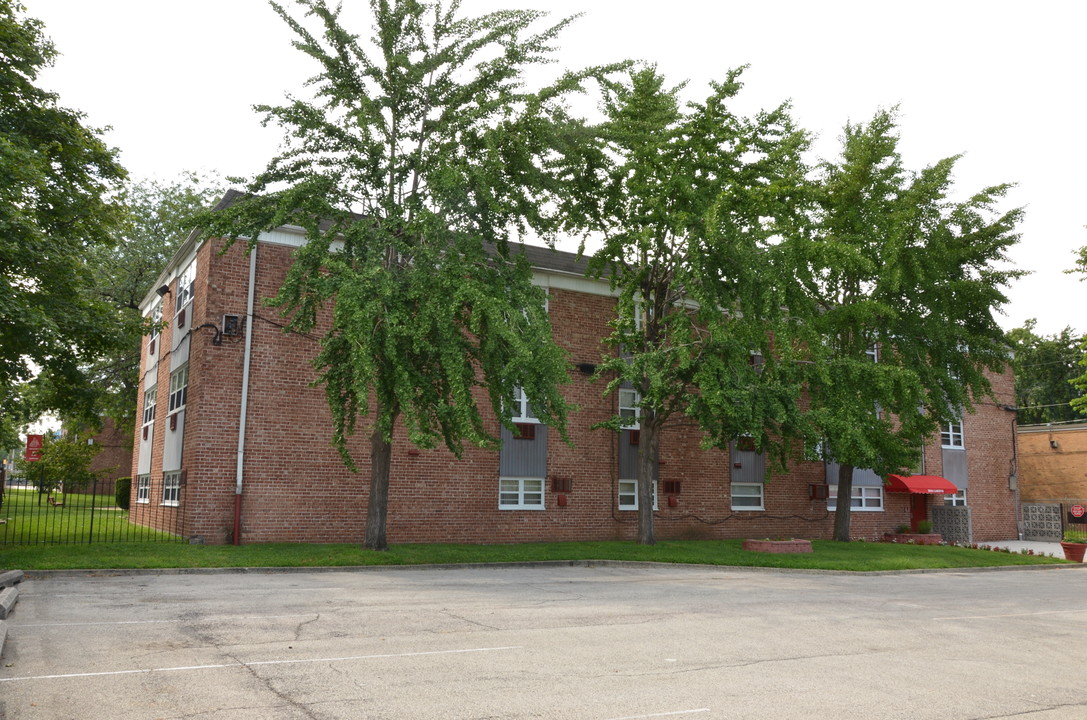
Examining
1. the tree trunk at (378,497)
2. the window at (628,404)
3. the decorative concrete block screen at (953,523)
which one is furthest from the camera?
the decorative concrete block screen at (953,523)

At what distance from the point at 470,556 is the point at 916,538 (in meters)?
19.5

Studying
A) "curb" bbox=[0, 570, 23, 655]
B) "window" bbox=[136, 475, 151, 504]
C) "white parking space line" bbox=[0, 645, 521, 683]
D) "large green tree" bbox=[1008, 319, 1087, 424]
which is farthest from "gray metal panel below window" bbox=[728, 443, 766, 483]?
"large green tree" bbox=[1008, 319, 1087, 424]

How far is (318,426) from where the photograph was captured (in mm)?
22125

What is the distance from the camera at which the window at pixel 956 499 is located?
117 ft

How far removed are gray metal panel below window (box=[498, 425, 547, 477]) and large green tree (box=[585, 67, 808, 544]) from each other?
9.74ft

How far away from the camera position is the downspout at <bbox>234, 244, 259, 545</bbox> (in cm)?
2052

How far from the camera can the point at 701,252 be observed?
22734 millimetres

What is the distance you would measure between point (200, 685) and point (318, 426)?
1553 cm

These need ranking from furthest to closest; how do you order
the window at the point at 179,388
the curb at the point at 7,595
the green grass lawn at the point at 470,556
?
the window at the point at 179,388 < the green grass lawn at the point at 470,556 < the curb at the point at 7,595

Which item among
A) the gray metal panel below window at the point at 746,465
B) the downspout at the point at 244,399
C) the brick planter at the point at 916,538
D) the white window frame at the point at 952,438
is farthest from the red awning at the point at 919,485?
the downspout at the point at 244,399

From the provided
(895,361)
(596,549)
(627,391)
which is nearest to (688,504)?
(627,391)

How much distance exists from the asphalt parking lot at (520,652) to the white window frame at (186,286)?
10942mm

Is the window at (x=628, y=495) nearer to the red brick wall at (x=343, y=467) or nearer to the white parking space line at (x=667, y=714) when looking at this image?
the red brick wall at (x=343, y=467)

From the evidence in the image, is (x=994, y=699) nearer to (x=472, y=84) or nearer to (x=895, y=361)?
(x=472, y=84)
